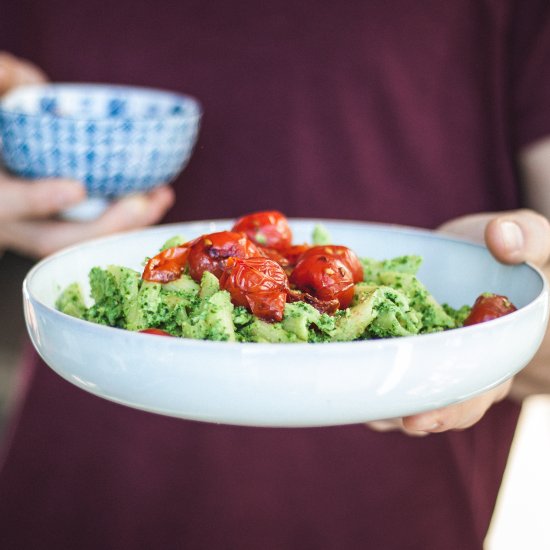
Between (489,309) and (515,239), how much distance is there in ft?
A: 0.48

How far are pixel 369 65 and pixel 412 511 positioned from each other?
818mm

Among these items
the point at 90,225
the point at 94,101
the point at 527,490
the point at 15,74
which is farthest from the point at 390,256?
the point at 527,490

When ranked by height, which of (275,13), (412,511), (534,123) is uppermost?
(275,13)

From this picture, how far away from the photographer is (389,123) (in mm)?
1354

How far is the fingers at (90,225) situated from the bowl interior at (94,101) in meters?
0.15

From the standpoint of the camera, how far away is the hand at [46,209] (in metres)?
1.15

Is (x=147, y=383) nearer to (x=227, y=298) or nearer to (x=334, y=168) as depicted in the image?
(x=227, y=298)

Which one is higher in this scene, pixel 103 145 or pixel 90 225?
pixel 103 145

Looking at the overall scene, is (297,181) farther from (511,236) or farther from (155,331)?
(155,331)

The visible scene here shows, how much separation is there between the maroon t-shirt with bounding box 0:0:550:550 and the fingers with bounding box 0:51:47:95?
57 millimetres

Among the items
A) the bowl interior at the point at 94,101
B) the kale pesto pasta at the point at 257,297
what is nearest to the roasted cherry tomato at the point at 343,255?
the kale pesto pasta at the point at 257,297

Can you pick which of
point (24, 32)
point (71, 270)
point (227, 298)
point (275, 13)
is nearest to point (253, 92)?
point (275, 13)

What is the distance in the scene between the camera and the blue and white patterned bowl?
1120 mm

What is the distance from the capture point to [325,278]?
73 cm
